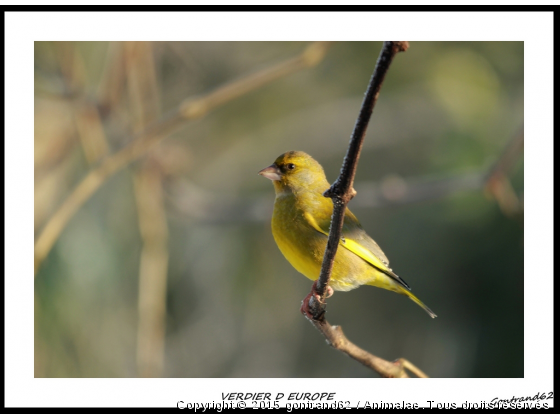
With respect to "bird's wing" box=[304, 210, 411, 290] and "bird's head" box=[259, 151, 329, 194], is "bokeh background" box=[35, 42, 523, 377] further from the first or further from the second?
"bird's wing" box=[304, 210, 411, 290]

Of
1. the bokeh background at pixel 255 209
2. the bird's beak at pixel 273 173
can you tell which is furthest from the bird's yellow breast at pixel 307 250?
the bokeh background at pixel 255 209

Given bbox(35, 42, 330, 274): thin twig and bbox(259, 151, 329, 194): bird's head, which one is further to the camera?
bbox(35, 42, 330, 274): thin twig

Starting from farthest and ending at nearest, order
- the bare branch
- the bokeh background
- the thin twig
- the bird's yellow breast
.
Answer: the bokeh background < the thin twig < the bird's yellow breast < the bare branch

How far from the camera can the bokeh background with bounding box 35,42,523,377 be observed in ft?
15.5

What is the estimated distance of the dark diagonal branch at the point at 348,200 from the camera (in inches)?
66.0

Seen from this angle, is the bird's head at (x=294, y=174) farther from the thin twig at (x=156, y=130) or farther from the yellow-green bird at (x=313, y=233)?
the thin twig at (x=156, y=130)

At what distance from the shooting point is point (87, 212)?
5566 millimetres

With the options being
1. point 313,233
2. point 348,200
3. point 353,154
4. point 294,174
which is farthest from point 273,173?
point 353,154

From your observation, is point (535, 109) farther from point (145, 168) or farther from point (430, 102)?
point (430, 102)

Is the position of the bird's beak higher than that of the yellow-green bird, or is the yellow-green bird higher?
the bird's beak

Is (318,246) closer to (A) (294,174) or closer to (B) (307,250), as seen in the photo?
(B) (307,250)

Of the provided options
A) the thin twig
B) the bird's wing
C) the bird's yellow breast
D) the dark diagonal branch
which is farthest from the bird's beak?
the dark diagonal branch

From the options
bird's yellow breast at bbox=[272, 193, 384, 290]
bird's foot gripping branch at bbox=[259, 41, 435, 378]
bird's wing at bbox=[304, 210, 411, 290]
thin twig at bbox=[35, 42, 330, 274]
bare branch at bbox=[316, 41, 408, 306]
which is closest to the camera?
bare branch at bbox=[316, 41, 408, 306]
